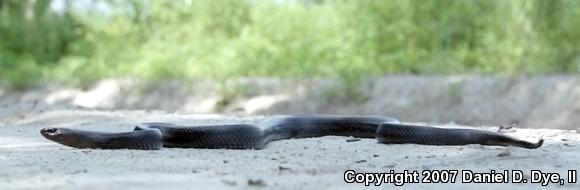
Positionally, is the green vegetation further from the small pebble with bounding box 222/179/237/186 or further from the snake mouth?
the small pebble with bounding box 222/179/237/186

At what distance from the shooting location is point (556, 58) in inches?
536

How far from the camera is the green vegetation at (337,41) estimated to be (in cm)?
1366

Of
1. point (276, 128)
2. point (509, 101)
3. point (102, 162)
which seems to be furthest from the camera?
point (509, 101)

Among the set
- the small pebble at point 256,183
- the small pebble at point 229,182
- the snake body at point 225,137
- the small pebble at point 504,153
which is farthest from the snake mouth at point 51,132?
the small pebble at point 504,153

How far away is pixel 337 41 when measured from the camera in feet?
48.7

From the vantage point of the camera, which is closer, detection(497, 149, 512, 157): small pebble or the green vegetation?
detection(497, 149, 512, 157): small pebble

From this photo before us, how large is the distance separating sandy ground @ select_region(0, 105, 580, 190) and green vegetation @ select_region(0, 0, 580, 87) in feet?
24.6

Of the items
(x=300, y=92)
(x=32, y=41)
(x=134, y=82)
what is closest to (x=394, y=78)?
(x=300, y=92)

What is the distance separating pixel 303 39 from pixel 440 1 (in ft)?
7.46

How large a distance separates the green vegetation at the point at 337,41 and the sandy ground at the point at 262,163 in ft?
24.6

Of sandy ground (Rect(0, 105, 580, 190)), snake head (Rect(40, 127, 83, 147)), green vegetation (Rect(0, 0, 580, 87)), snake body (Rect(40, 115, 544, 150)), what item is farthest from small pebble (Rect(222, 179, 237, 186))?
green vegetation (Rect(0, 0, 580, 87))

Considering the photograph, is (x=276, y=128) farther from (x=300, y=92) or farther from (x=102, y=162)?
(x=300, y=92)

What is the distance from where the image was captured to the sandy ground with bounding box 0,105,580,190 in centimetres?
→ 372

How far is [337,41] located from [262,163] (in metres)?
10.3
